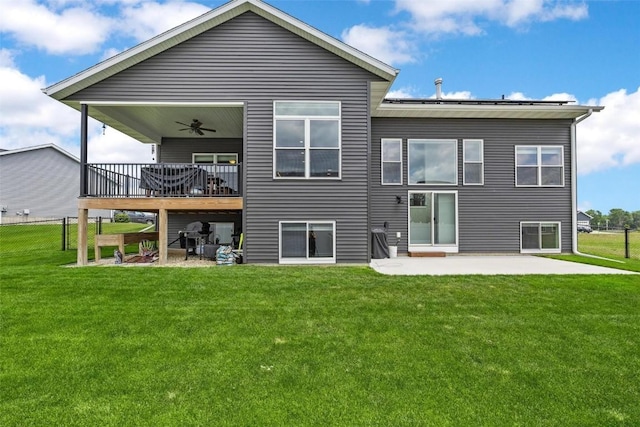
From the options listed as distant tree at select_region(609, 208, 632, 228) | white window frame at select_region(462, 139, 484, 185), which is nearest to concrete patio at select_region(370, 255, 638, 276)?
white window frame at select_region(462, 139, 484, 185)

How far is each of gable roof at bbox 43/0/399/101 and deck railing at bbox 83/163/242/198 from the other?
6.33ft

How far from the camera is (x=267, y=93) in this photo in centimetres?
798

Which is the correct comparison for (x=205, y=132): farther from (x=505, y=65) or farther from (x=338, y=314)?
(x=505, y=65)

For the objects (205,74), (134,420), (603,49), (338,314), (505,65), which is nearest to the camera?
(134,420)

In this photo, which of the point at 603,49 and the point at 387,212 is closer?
the point at 387,212

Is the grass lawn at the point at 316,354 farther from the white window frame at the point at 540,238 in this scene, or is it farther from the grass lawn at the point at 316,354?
the white window frame at the point at 540,238

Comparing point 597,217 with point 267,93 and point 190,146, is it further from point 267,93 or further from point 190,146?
point 267,93

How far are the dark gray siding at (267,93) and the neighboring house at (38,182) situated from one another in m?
23.2

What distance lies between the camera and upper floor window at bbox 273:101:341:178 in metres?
7.99

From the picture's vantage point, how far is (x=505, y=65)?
57.1 ft

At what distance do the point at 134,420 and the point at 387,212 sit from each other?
28.7 ft

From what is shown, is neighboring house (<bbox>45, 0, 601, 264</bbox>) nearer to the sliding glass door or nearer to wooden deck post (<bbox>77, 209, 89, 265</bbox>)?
wooden deck post (<bbox>77, 209, 89, 265</bbox>)

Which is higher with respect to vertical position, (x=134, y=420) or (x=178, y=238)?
(x=178, y=238)

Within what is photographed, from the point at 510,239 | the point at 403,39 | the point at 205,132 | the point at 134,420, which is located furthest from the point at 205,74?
the point at 403,39
